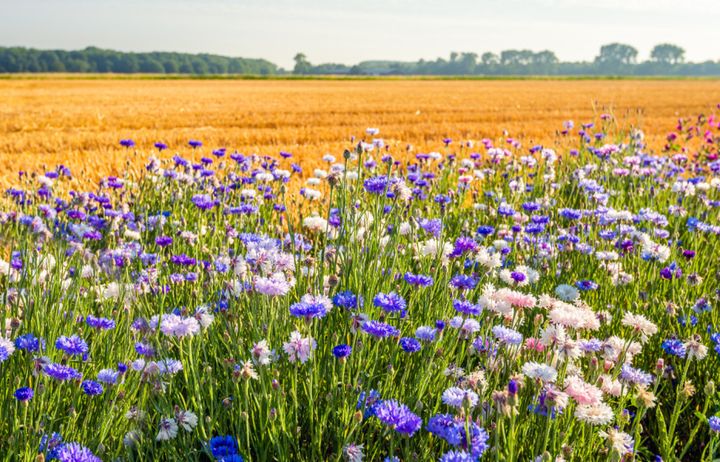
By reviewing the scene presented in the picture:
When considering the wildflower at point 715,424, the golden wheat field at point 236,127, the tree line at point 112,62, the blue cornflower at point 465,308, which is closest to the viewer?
the wildflower at point 715,424

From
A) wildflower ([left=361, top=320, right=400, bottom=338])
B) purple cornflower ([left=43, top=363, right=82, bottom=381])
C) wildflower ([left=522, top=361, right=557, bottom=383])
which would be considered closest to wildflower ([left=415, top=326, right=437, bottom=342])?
wildflower ([left=361, top=320, right=400, bottom=338])

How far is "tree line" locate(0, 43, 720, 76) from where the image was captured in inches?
5017

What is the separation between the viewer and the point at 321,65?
143m

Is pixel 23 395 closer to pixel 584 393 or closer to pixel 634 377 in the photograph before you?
pixel 584 393

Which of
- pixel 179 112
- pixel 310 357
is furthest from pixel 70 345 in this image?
pixel 179 112

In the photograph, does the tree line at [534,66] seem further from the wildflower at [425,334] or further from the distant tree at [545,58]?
the wildflower at [425,334]

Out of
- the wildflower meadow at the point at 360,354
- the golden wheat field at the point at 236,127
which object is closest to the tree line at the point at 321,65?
the golden wheat field at the point at 236,127

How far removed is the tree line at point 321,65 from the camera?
127438 millimetres

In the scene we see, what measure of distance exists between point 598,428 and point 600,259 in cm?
170

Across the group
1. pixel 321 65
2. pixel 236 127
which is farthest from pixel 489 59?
pixel 236 127

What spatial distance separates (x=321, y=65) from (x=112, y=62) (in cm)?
4455

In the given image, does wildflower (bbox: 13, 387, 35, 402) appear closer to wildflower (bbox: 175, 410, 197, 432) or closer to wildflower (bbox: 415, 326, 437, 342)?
wildflower (bbox: 175, 410, 197, 432)

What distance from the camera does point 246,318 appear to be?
2.64 meters

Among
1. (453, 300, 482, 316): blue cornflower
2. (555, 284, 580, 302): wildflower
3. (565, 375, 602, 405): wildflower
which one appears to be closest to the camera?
(565, 375, 602, 405): wildflower
